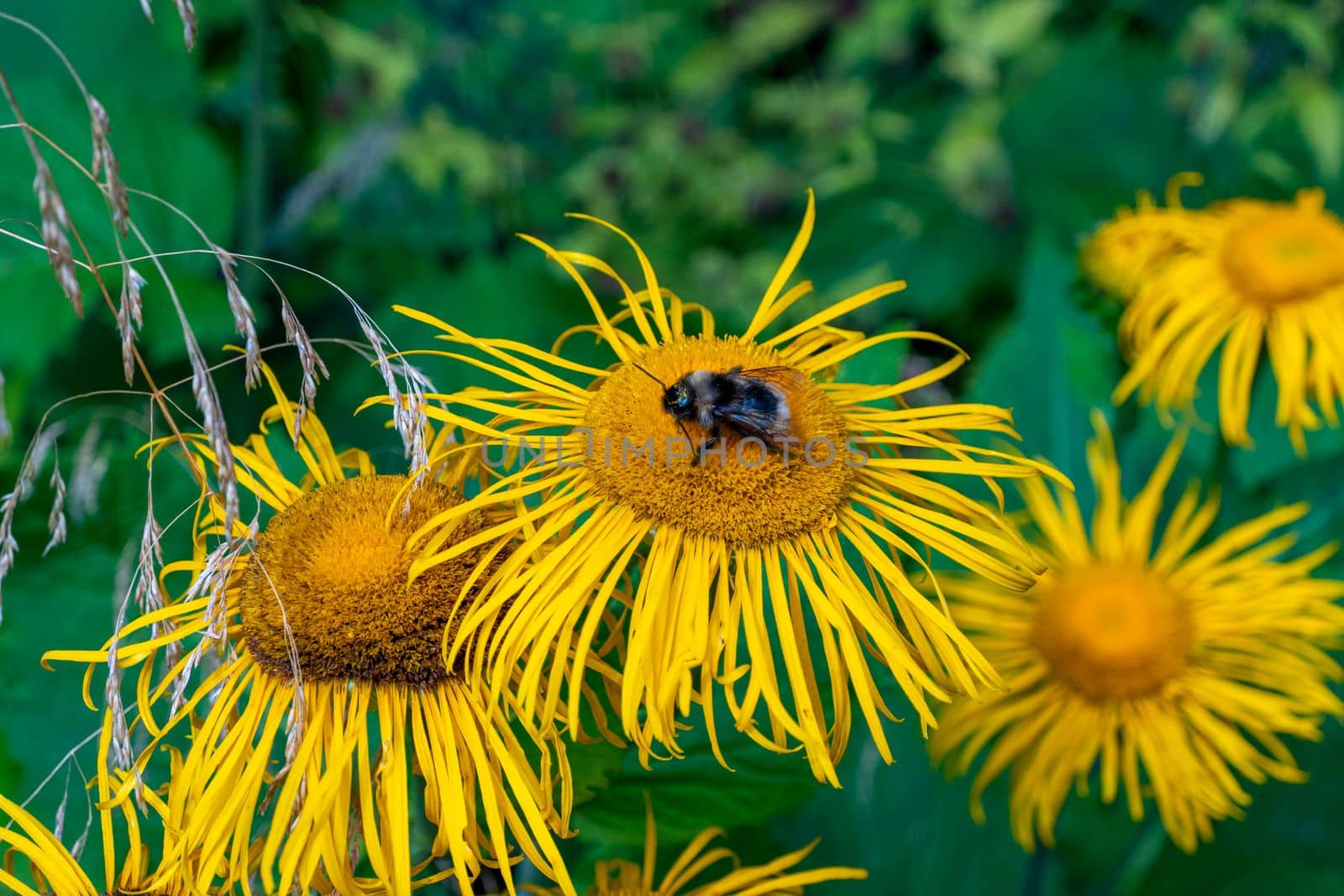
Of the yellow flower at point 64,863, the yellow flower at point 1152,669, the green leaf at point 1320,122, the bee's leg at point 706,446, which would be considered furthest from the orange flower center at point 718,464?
the green leaf at point 1320,122

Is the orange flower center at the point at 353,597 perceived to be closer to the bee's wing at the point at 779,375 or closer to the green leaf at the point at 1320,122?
the bee's wing at the point at 779,375

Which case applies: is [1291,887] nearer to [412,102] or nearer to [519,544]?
[519,544]

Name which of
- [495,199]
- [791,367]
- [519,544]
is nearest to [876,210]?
[495,199]

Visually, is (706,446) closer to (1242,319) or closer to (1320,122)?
(1242,319)

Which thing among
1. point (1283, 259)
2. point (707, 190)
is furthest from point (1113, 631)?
point (707, 190)

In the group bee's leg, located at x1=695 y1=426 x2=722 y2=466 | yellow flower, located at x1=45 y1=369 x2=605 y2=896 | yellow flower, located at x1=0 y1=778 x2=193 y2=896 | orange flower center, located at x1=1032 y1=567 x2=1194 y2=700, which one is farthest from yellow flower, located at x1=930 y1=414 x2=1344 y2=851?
yellow flower, located at x1=0 y1=778 x2=193 y2=896

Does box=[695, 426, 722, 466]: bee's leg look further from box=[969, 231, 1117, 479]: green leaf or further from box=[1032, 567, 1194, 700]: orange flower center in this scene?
box=[969, 231, 1117, 479]: green leaf
